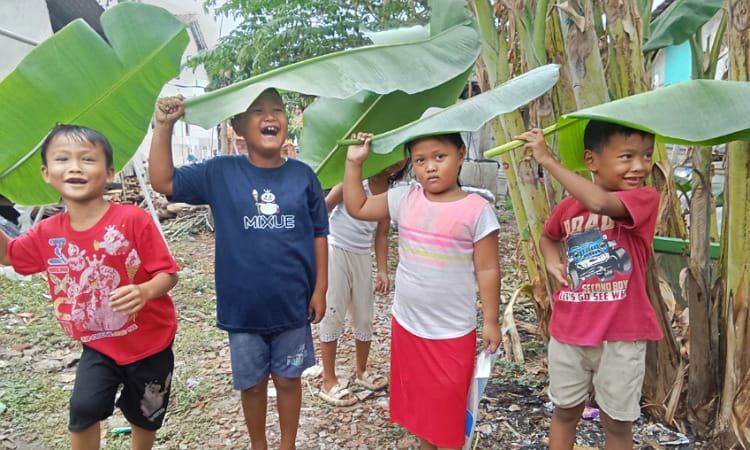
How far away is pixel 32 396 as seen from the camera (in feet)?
8.79

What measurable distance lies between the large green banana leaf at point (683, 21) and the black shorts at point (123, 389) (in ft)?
7.71

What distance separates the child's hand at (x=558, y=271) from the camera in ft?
5.50

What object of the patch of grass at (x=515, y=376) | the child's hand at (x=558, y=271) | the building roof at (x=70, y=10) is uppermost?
the building roof at (x=70, y=10)

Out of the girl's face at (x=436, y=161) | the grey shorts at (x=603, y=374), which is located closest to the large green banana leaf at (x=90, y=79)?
the girl's face at (x=436, y=161)

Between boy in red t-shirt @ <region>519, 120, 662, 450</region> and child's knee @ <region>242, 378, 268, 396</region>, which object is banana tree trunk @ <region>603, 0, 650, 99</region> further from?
child's knee @ <region>242, 378, 268, 396</region>

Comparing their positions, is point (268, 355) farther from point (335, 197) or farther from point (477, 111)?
point (477, 111)

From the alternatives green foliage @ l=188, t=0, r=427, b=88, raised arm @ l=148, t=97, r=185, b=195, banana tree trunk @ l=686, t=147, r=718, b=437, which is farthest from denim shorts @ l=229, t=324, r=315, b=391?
green foliage @ l=188, t=0, r=427, b=88

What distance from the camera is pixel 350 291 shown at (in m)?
2.71

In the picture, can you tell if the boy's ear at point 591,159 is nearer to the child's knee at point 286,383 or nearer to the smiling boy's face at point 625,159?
the smiling boy's face at point 625,159

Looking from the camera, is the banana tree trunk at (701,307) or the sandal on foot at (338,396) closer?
the banana tree trunk at (701,307)

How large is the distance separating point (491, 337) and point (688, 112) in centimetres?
83

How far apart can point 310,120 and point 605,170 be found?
101 cm

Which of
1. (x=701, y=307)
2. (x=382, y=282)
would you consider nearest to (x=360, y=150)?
(x=382, y=282)

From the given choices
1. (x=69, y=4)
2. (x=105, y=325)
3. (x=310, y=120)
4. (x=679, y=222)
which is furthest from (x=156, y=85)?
(x=69, y=4)
